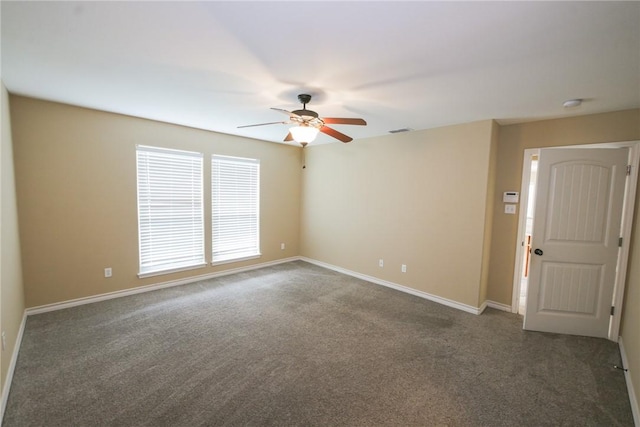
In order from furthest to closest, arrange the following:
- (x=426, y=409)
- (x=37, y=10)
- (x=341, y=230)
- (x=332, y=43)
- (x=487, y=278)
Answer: (x=341, y=230)
(x=487, y=278)
(x=426, y=409)
(x=332, y=43)
(x=37, y=10)

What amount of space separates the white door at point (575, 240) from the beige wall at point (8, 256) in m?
5.18

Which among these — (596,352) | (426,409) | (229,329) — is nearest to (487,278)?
(596,352)

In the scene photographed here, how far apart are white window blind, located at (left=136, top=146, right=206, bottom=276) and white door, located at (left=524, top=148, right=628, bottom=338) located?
192 inches

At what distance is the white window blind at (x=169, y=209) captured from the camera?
4.07 m

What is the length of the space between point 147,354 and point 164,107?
2.78 metres

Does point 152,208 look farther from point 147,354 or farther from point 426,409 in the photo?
point 426,409

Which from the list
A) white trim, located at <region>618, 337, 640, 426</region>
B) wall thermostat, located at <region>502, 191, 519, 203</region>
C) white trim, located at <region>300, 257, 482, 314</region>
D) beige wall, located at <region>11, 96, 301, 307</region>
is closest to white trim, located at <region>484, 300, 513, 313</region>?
white trim, located at <region>300, 257, 482, 314</region>

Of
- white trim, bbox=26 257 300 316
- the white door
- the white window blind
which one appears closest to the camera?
the white door

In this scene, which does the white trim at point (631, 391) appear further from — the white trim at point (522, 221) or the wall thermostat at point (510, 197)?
the wall thermostat at point (510, 197)

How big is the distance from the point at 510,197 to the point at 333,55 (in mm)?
3127

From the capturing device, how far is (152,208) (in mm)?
4141

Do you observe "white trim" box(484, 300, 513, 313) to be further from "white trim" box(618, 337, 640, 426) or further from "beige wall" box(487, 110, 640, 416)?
"white trim" box(618, 337, 640, 426)

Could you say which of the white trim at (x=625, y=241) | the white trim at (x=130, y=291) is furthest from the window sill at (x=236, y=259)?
the white trim at (x=625, y=241)

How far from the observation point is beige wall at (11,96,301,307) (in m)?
3.20
